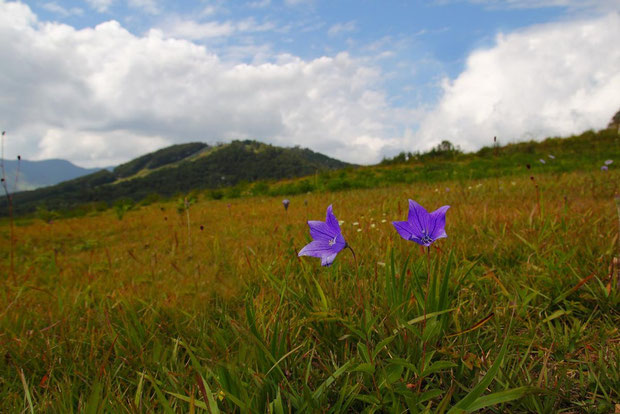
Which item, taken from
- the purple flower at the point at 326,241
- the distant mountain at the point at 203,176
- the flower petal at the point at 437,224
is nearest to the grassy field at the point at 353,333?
the flower petal at the point at 437,224

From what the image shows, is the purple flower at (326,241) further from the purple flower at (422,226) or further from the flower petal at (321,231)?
the purple flower at (422,226)

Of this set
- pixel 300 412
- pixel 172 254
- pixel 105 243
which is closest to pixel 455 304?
pixel 300 412

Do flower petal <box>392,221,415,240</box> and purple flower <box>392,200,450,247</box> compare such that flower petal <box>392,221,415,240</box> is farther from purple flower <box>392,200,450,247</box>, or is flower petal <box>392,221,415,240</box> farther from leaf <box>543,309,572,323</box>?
leaf <box>543,309,572,323</box>

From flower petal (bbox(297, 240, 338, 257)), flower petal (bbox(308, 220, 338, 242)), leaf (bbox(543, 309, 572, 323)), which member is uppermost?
flower petal (bbox(308, 220, 338, 242))

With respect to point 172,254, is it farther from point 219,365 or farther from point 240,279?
point 219,365

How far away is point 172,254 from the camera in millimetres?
3939

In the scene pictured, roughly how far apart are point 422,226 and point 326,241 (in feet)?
1.26

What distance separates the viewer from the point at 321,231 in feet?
4.30

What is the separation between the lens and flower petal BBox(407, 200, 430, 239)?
1.11 m

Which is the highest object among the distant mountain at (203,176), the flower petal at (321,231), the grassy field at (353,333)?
the distant mountain at (203,176)

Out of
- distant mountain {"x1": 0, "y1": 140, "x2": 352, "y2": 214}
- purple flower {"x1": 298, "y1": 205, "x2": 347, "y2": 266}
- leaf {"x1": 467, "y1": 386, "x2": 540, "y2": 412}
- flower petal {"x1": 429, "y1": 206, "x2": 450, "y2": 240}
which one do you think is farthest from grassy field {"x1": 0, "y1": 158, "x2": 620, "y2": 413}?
distant mountain {"x1": 0, "y1": 140, "x2": 352, "y2": 214}

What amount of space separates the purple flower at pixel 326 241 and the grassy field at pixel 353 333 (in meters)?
0.32

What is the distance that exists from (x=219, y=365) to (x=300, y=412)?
0.33m

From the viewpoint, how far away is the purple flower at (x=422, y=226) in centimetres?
109
